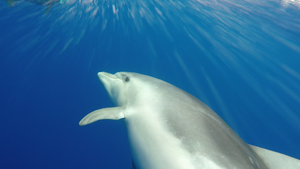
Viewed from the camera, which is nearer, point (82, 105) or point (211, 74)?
point (82, 105)

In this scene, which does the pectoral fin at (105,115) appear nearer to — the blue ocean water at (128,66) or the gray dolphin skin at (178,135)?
the gray dolphin skin at (178,135)

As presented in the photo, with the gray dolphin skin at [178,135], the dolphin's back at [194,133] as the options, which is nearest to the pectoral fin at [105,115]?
the gray dolphin skin at [178,135]

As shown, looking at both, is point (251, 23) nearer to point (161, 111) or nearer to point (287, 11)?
point (287, 11)

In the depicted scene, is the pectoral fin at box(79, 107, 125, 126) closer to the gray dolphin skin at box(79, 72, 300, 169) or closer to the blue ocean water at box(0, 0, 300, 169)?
the gray dolphin skin at box(79, 72, 300, 169)

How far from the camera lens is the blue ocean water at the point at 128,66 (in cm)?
478

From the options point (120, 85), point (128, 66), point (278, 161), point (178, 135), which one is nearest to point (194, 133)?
point (178, 135)

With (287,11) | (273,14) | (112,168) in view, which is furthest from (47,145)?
(287,11)

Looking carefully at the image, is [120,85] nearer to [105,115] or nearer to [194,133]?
[105,115]

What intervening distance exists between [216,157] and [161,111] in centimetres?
105

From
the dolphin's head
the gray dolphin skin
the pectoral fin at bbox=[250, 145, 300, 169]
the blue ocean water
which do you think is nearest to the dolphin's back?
the gray dolphin skin

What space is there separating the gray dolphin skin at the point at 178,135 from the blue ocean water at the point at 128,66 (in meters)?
2.22

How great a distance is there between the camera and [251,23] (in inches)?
495

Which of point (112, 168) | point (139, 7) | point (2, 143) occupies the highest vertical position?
point (139, 7)

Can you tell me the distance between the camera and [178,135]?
8.10 ft
